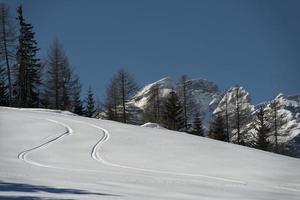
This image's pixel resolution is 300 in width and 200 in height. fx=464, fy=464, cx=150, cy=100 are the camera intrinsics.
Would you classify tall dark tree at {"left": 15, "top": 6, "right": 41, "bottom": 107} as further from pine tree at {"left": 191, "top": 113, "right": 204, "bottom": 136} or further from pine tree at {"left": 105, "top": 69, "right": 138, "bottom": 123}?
pine tree at {"left": 191, "top": 113, "right": 204, "bottom": 136}

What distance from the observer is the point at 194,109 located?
40.2 meters

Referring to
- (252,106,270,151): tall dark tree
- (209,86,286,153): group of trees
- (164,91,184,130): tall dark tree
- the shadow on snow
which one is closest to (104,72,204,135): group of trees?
(164,91,184,130): tall dark tree

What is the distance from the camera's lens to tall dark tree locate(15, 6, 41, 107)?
38375 millimetres

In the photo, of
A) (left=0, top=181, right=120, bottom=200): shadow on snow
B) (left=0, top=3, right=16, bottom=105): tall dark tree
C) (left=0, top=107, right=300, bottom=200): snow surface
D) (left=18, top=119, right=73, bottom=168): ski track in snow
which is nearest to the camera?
(left=0, top=181, right=120, bottom=200): shadow on snow

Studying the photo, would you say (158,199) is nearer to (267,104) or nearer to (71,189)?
(71,189)

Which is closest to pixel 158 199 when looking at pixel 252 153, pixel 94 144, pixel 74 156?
pixel 74 156

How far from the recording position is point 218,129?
38.6 meters

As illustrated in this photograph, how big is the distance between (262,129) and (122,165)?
25.5 metres

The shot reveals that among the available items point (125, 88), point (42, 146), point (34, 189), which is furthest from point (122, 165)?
point (125, 88)

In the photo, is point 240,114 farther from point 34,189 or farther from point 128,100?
point 34,189

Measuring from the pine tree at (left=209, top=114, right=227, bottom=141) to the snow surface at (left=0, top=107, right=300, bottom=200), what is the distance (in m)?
15.7

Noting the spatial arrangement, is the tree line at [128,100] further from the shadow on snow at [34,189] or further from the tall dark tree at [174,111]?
the shadow on snow at [34,189]

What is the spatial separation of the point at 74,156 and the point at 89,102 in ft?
100

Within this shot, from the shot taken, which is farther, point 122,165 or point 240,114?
point 240,114
